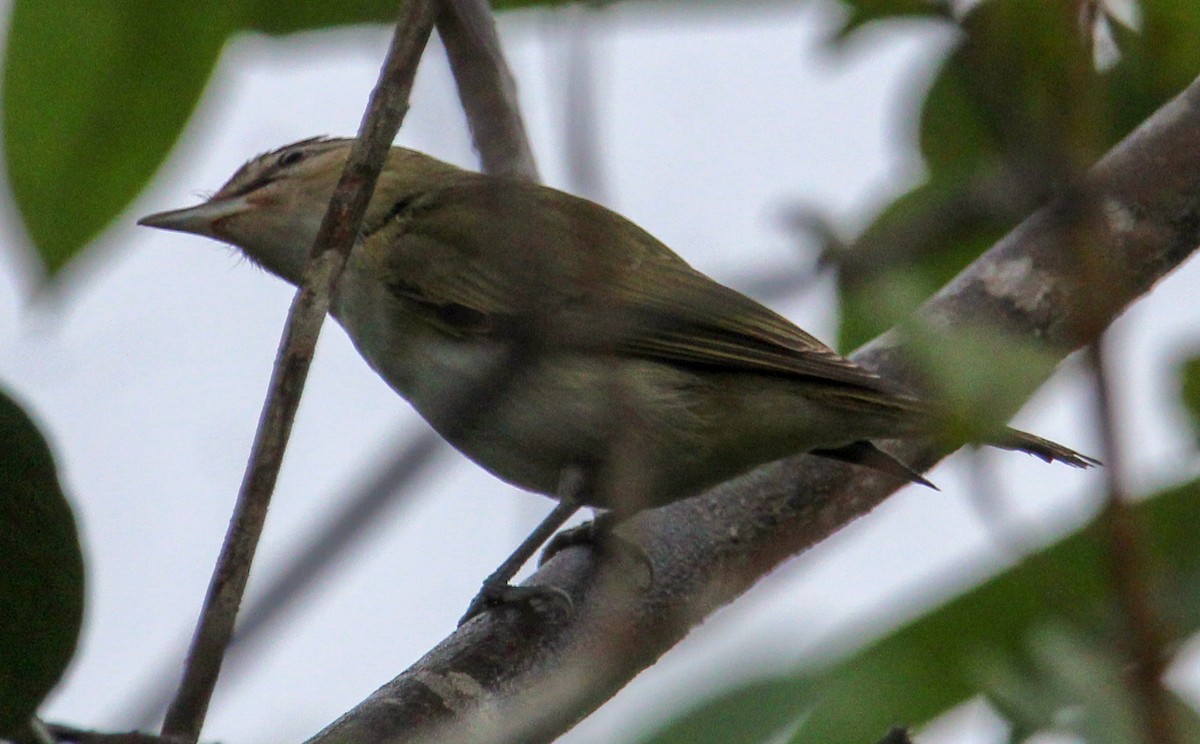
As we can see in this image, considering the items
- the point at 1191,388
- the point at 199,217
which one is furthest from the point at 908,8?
the point at 199,217

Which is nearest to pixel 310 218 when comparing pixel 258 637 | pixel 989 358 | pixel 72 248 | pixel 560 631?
pixel 72 248

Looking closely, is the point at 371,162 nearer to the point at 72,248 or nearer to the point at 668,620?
the point at 72,248

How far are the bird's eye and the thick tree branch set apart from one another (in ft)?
5.99

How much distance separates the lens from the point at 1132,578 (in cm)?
94

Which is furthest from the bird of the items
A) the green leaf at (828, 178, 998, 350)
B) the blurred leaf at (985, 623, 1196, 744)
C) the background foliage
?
the blurred leaf at (985, 623, 1196, 744)

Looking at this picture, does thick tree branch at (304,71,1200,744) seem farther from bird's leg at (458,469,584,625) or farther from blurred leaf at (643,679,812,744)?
blurred leaf at (643,679,812,744)

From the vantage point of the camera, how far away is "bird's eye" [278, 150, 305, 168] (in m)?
4.75

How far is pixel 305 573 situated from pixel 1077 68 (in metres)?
0.83

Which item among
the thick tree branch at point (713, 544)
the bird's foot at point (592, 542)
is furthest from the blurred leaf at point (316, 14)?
the thick tree branch at point (713, 544)

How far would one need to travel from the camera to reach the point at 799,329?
401cm

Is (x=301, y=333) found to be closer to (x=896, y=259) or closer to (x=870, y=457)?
(x=896, y=259)

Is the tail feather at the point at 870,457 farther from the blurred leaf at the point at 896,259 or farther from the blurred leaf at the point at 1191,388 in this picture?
the blurred leaf at the point at 896,259

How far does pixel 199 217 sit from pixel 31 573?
9.34 ft

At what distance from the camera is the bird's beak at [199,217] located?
14.2 ft
